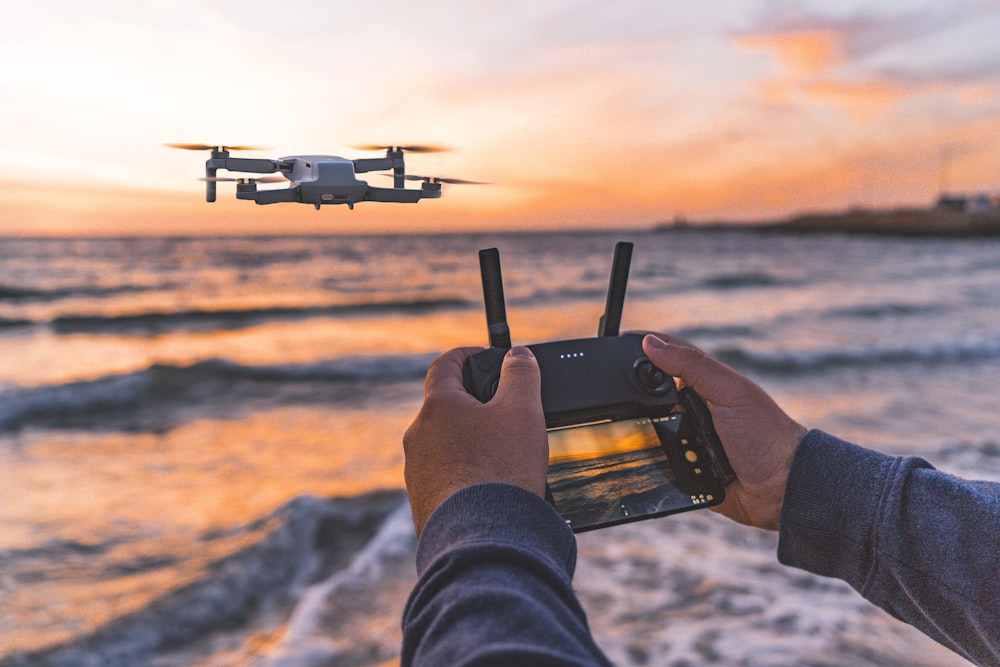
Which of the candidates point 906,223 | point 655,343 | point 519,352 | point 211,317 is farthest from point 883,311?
point 906,223

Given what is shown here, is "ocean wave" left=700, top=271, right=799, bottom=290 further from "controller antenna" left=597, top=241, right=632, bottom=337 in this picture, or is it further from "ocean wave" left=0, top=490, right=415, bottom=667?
"controller antenna" left=597, top=241, right=632, bottom=337

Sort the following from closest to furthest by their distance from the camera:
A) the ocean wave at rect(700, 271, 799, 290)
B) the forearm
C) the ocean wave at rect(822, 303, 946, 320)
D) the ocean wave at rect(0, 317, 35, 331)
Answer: the forearm, the ocean wave at rect(0, 317, 35, 331), the ocean wave at rect(822, 303, 946, 320), the ocean wave at rect(700, 271, 799, 290)

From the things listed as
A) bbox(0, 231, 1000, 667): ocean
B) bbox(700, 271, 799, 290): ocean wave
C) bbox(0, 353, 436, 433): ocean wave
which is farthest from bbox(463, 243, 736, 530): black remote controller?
bbox(700, 271, 799, 290): ocean wave

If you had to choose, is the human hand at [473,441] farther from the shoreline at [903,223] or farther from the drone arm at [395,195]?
the shoreline at [903,223]

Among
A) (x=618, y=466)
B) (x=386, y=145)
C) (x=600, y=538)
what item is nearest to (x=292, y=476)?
(x=600, y=538)

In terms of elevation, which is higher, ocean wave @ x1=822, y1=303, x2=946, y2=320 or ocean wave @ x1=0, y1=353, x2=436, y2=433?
ocean wave @ x1=822, y1=303, x2=946, y2=320

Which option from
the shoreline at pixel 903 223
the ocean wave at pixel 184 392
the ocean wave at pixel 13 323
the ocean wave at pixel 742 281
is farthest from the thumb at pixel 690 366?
the shoreline at pixel 903 223

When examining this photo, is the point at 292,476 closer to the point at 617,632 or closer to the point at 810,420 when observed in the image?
the point at 617,632
